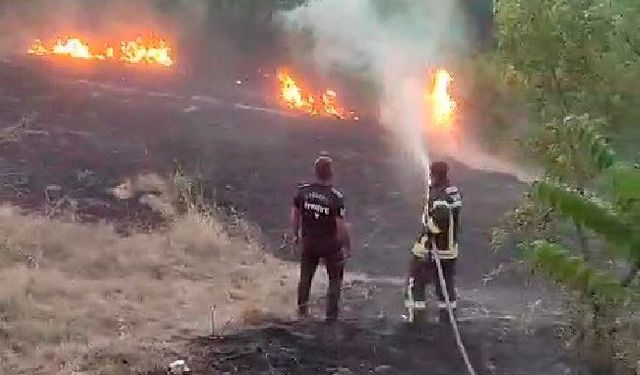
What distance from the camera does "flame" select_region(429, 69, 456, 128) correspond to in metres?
21.8

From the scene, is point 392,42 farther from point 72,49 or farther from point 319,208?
point 319,208

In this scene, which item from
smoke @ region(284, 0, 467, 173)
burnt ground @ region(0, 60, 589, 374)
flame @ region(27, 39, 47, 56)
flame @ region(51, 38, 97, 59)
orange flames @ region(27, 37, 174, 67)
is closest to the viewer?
burnt ground @ region(0, 60, 589, 374)

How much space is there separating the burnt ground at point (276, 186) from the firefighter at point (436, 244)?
0.31 meters

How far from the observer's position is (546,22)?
7.67 m

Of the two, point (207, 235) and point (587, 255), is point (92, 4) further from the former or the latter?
point (587, 255)

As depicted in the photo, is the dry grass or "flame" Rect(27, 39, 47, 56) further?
"flame" Rect(27, 39, 47, 56)

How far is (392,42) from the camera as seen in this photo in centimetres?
2412

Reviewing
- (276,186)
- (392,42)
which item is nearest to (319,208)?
(276,186)

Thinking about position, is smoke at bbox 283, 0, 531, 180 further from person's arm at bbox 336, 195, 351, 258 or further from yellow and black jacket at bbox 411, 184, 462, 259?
person's arm at bbox 336, 195, 351, 258

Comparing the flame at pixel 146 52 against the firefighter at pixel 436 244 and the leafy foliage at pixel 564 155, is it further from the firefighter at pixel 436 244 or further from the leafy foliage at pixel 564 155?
the leafy foliage at pixel 564 155

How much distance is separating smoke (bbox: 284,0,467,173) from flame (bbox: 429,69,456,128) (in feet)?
1.04

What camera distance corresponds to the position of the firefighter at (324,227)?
29.1 ft

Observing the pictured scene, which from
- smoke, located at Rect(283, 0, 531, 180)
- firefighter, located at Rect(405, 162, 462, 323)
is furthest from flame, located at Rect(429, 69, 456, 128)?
firefighter, located at Rect(405, 162, 462, 323)

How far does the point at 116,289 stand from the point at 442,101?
13856 mm
